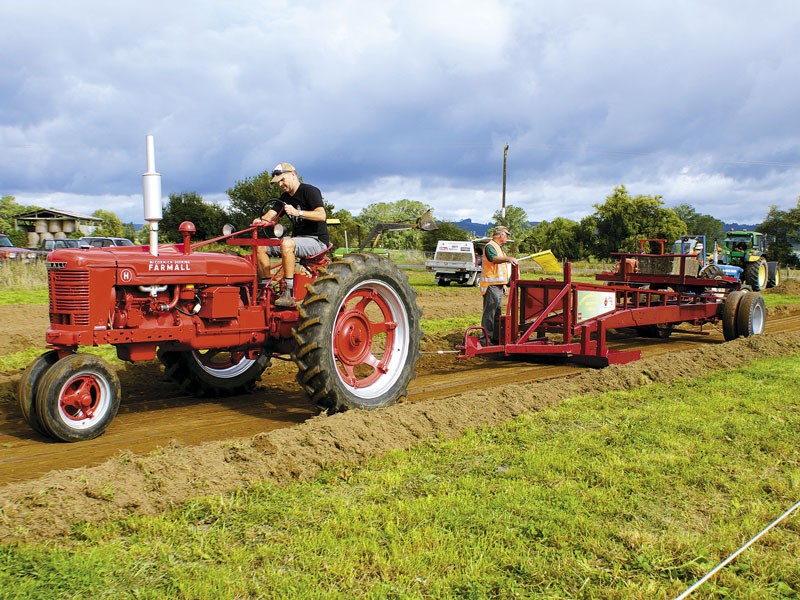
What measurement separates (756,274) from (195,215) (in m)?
32.4

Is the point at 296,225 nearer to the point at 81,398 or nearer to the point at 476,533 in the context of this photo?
the point at 81,398

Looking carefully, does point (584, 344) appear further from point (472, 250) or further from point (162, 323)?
point (472, 250)

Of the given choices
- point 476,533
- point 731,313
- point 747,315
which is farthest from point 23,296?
point 476,533

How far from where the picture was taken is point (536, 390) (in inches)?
248

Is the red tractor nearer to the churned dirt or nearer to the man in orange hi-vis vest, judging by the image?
the churned dirt

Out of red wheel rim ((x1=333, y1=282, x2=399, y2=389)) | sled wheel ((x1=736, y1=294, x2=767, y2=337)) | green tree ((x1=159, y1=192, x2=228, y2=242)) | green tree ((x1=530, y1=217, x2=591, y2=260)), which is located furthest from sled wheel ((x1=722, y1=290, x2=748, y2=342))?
green tree ((x1=530, y1=217, x2=591, y2=260))

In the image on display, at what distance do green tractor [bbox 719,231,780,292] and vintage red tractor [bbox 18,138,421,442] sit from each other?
2028cm

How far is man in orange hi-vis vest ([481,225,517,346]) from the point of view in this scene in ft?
27.4

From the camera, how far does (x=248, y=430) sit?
5.23 meters

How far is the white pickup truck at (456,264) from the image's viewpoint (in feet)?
87.5

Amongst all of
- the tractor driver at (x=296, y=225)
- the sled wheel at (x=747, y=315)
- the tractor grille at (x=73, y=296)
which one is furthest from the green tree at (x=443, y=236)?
the tractor grille at (x=73, y=296)

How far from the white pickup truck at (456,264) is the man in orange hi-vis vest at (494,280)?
18.1 m

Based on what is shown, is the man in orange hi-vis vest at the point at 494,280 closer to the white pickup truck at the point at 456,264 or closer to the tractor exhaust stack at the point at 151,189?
the tractor exhaust stack at the point at 151,189

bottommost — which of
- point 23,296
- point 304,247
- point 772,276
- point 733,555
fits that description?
point 733,555
